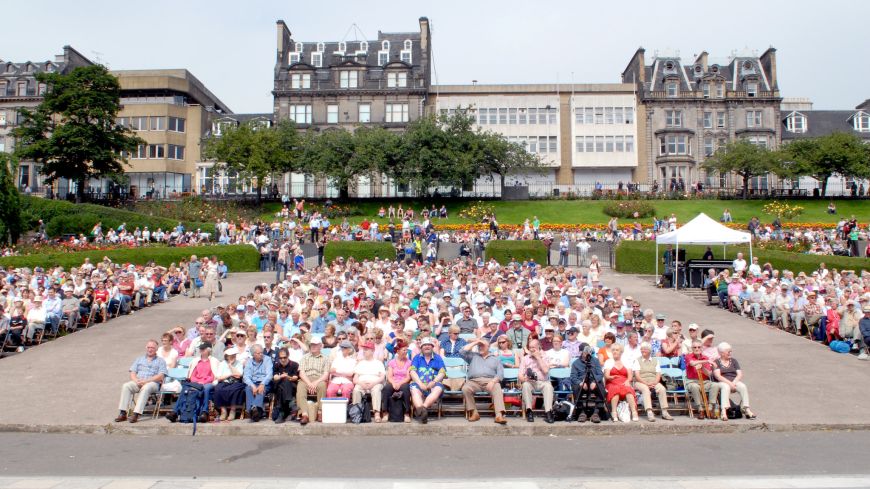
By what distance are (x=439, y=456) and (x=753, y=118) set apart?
68.0 m

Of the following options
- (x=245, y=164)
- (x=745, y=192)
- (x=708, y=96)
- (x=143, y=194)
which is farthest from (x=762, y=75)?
(x=143, y=194)

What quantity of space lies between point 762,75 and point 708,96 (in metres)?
6.33

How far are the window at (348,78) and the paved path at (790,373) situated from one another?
5035 cm

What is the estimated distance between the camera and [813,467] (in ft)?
30.2

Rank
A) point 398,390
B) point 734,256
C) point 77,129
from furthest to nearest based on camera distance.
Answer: point 77,129
point 734,256
point 398,390

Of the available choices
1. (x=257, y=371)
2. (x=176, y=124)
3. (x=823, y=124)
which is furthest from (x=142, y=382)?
(x=823, y=124)

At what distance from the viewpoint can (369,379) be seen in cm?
1205

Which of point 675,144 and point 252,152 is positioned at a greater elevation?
point 675,144

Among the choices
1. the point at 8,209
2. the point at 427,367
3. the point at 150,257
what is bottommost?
the point at 427,367

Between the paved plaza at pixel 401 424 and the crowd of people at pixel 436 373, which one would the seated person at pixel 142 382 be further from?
the paved plaza at pixel 401 424

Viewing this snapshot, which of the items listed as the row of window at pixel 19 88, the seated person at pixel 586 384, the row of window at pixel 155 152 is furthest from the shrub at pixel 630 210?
the row of window at pixel 19 88

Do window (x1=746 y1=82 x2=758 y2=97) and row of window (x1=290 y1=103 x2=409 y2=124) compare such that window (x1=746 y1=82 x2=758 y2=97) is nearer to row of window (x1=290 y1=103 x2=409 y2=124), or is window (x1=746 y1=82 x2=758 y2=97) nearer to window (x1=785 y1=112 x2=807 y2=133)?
window (x1=785 y1=112 x2=807 y2=133)

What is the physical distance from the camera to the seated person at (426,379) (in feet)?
38.3

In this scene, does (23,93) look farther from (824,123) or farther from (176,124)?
(824,123)
